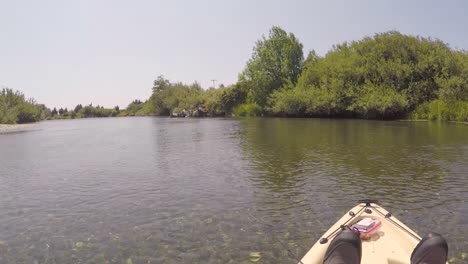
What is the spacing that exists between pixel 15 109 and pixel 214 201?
9024 cm

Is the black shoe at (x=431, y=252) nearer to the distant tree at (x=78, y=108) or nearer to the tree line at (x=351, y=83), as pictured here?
the tree line at (x=351, y=83)

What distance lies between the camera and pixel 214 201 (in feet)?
43.0

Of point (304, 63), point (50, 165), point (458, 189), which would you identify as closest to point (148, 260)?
point (458, 189)

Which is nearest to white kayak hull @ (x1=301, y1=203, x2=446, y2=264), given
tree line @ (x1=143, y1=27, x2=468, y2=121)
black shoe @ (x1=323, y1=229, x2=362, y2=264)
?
black shoe @ (x1=323, y1=229, x2=362, y2=264)

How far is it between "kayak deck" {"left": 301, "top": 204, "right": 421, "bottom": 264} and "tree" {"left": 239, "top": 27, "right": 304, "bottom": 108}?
7779 cm

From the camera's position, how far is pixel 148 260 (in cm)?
841

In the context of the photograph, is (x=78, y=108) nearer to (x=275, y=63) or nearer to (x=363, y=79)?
(x=275, y=63)

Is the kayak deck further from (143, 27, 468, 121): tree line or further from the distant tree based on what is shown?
the distant tree

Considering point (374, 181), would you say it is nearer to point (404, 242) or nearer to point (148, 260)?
point (404, 242)

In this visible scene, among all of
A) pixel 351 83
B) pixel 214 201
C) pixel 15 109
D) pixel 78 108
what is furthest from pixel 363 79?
pixel 78 108

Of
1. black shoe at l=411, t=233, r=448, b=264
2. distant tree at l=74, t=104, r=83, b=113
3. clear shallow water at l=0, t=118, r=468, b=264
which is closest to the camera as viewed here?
black shoe at l=411, t=233, r=448, b=264

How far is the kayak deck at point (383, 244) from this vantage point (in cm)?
639

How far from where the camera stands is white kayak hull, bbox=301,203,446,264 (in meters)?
6.38

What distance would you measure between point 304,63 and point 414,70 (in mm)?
33877
